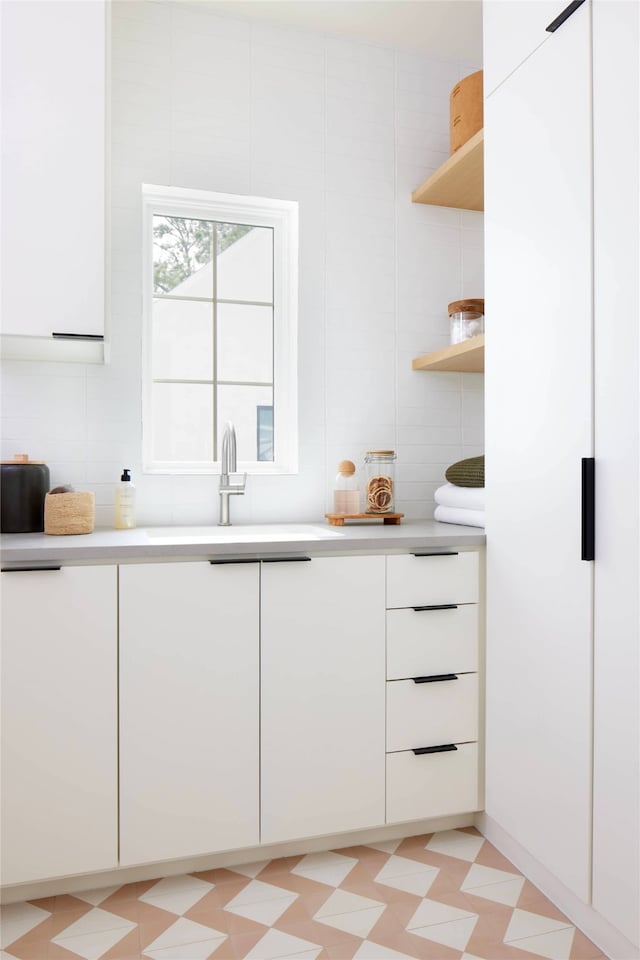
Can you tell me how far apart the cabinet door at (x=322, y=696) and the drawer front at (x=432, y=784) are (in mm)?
45

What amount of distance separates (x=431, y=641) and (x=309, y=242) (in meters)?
1.50

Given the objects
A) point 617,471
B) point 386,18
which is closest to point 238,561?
point 617,471

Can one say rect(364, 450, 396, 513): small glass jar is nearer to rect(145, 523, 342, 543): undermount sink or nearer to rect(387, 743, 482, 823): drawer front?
rect(145, 523, 342, 543): undermount sink

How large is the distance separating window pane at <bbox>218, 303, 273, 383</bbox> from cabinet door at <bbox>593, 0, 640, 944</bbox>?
1353 mm

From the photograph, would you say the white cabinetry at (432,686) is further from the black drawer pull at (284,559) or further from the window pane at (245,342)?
the window pane at (245,342)

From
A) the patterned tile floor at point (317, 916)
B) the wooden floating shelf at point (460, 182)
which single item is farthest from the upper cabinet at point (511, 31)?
the patterned tile floor at point (317, 916)

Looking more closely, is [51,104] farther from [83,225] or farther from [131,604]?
[131,604]

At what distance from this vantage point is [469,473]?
2.15 metres

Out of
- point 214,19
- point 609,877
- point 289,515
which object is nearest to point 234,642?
point 289,515

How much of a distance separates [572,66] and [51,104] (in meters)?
1.34

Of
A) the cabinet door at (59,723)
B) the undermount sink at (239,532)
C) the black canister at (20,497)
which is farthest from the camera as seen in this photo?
the undermount sink at (239,532)

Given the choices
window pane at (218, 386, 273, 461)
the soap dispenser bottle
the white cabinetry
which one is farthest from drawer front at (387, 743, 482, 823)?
window pane at (218, 386, 273, 461)

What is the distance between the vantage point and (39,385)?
216 cm

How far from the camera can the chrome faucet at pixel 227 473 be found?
2.24m
